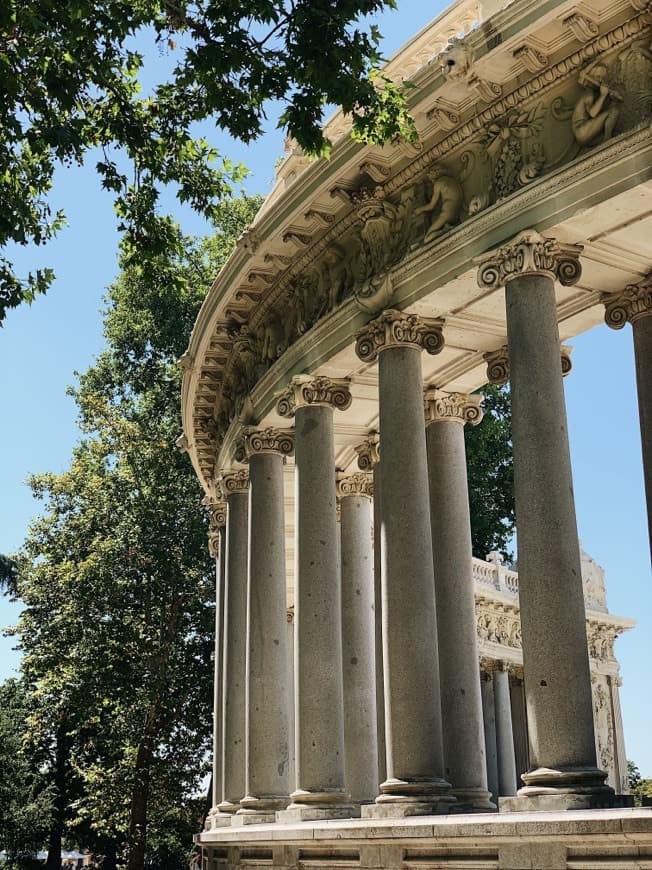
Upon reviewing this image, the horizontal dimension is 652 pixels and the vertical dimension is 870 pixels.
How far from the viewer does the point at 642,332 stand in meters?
34.2

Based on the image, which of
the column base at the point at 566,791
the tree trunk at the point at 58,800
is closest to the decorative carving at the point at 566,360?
the column base at the point at 566,791

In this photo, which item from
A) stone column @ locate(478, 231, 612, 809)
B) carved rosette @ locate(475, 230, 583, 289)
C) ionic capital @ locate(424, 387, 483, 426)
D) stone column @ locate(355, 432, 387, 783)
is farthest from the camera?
ionic capital @ locate(424, 387, 483, 426)

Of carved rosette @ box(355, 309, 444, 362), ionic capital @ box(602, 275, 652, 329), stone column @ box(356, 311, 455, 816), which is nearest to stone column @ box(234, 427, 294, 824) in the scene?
stone column @ box(356, 311, 455, 816)

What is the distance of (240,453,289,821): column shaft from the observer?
4031 cm

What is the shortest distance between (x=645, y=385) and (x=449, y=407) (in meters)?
9.82

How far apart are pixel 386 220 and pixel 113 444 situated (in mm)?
55903

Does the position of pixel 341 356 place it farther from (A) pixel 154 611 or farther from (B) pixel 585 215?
(A) pixel 154 611

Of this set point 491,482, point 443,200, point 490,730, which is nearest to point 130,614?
point 490,730

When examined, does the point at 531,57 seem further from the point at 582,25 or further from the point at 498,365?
the point at 498,365

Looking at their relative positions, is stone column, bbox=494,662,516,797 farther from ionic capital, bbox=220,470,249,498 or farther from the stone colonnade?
ionic capital, bbox=220,470,249,498

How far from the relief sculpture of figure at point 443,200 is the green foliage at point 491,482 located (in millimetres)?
A: 54215

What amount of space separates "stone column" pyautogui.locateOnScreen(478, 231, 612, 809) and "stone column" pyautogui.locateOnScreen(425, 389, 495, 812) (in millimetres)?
9164

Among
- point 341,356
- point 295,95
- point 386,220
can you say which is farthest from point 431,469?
point 295,95

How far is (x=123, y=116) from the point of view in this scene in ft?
102
